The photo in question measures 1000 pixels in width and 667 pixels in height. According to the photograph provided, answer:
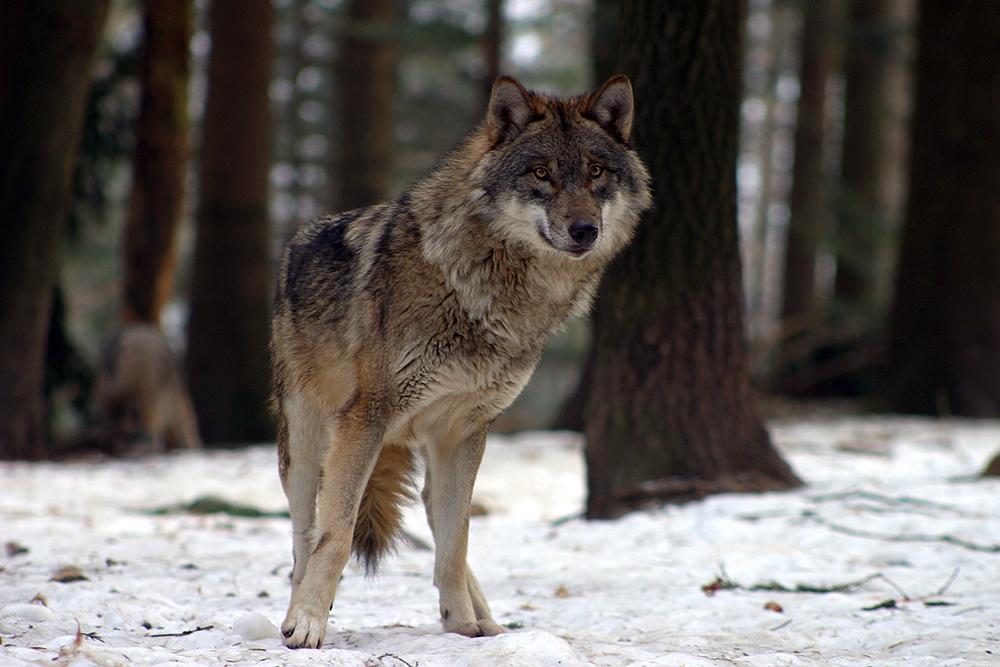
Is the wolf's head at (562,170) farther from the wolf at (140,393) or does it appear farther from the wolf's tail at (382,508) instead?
the wolf at (140,393)

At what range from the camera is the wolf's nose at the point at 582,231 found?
4074mm

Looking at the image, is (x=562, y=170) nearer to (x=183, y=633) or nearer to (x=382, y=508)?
(x=382, y=508)

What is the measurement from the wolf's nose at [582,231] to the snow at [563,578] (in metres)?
1.44

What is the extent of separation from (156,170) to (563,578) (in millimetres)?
8455

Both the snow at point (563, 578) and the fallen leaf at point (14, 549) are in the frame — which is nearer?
the snow at point (563, 578)

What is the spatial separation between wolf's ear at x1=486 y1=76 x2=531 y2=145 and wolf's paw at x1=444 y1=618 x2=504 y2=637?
192 centimetres

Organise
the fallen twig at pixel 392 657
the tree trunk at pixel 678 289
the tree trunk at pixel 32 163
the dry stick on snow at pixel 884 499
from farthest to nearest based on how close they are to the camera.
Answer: the tree trunk at pixel 32 163 → the tree trunk at pixel 678 289 → the dry stick on snow at pixel 884 499 → the fallen twig at pixel 392 657

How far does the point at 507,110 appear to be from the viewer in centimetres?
439

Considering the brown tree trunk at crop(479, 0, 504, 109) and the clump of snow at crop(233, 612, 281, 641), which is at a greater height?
the brown tree trunk at crop(479, 0, 504, 109)

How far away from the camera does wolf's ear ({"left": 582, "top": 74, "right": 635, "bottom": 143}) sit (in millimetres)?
4496

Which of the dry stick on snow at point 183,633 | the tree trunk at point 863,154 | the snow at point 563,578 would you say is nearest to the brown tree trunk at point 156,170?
the snow at point 563,578

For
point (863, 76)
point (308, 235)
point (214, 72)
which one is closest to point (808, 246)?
point (863, 76)

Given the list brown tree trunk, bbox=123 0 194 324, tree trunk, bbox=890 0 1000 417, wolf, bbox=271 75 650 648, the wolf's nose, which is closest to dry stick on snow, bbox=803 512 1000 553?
wolf, bbox=271 75 650 648

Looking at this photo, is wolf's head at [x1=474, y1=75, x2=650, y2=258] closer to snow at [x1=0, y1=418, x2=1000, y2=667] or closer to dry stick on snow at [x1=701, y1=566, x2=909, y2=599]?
snow at [x1=0, y1=418, x2=1000, y2=667]
